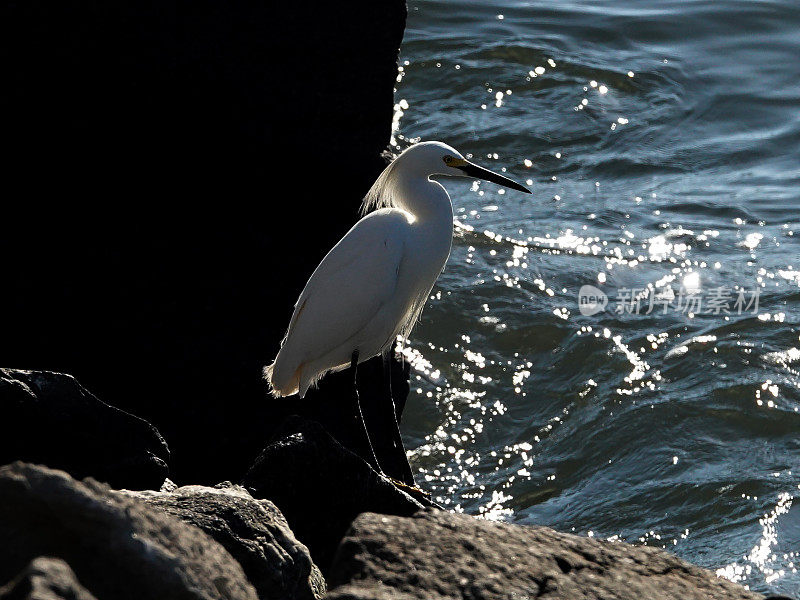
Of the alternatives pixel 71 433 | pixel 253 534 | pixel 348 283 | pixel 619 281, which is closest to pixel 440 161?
pixel 348 283

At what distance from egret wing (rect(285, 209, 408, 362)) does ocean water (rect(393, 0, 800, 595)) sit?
176 cm

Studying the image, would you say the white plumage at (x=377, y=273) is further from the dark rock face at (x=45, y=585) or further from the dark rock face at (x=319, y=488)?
the dark rock face at (x=45, y=585)

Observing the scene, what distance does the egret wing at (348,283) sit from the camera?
4.87 metres

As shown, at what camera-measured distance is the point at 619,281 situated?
27.8 feet

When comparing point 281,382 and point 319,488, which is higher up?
point 319,488

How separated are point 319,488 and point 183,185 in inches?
88.3

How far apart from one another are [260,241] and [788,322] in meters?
4.21

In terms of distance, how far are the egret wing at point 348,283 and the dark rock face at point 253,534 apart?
1747 millimetres

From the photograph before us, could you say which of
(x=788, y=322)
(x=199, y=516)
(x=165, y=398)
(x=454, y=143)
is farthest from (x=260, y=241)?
(x=454, y=143)

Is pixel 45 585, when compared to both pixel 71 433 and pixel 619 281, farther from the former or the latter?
pixel 619 281

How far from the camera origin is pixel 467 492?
639 centimetres

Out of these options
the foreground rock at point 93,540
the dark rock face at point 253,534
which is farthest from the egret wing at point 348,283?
the foreground rock at point 93,540

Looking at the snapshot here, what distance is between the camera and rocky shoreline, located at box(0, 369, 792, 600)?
218 cm

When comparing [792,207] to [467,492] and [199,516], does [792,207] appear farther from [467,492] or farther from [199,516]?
[199,516]
